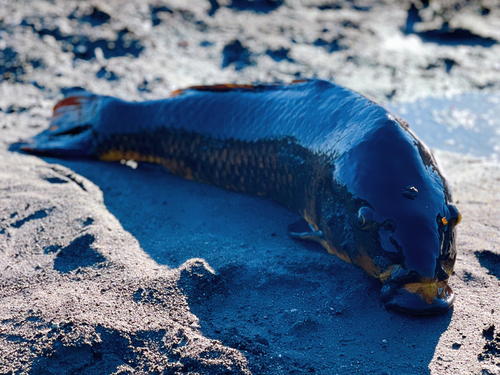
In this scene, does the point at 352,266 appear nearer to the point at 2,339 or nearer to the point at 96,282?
the point at 96,282

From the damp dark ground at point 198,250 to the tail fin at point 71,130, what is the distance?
0.14 m

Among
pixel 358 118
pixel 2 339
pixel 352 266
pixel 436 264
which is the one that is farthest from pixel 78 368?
pixel 358 118

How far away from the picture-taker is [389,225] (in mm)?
3025

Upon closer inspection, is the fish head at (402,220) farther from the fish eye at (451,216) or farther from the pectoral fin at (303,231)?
the pectoral fin at (303,231)

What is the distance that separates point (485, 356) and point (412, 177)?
42.4 inches

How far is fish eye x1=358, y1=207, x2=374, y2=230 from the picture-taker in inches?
122

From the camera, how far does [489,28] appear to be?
905 cm

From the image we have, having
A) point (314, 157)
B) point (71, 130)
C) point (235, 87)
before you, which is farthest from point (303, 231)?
point (71, 130)

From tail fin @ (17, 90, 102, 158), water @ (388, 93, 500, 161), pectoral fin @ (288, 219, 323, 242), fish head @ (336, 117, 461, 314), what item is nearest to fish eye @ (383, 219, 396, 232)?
fish head @ (336, 117, 461, 314)

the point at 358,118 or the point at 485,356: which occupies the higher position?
the point at 358,118

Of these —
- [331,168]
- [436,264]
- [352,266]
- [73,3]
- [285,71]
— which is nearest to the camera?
[436,264]

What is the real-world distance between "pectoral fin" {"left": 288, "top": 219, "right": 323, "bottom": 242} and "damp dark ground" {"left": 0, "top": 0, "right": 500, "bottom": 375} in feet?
0.22

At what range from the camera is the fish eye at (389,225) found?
9.86 feet

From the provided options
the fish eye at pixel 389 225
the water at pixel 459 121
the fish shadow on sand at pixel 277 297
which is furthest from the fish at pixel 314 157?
the water at pixel 459 121
